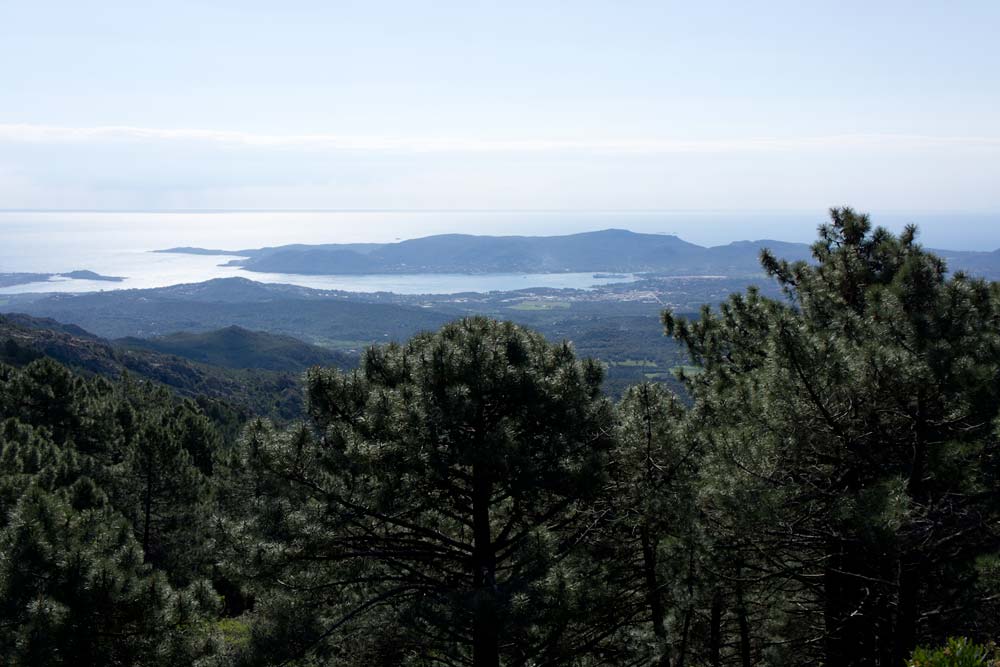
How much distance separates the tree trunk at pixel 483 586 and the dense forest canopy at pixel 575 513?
0.02 metres

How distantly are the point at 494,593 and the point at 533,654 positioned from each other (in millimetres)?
785

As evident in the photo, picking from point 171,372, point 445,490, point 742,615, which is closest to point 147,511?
point 445,490

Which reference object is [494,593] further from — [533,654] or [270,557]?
[270,557]

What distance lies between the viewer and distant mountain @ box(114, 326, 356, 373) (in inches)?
5364

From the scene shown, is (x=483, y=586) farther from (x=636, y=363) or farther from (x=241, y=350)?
(x=241, y=350)

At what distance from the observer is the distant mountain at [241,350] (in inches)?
5364

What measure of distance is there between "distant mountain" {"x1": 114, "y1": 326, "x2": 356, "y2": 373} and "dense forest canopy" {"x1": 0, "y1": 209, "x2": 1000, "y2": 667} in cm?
12366

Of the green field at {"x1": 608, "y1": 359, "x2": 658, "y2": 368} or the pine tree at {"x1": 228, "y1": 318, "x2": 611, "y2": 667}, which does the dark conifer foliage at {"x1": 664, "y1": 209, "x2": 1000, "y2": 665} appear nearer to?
the pine tree at {"x1": 228, "y1": 318, "x2": 611, "y2": 667}

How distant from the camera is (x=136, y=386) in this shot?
1838 inches

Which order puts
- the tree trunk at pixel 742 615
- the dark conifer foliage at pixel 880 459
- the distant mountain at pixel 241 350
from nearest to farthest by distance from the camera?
the dark conifer foliage at pixel 880 459 → the tree trunk at pixel 742 615 → the distant mountain at pixel 241 350

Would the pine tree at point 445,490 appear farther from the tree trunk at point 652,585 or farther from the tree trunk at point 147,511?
the tree trunk at point 147,511

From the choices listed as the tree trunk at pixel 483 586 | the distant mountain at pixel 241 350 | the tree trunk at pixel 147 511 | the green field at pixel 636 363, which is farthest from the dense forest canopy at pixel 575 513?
the distant mountain at pixel 241 350

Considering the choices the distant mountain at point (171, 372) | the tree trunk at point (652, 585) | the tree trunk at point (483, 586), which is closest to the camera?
the tree trunk at point (483, 586)

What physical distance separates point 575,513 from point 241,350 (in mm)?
149221
